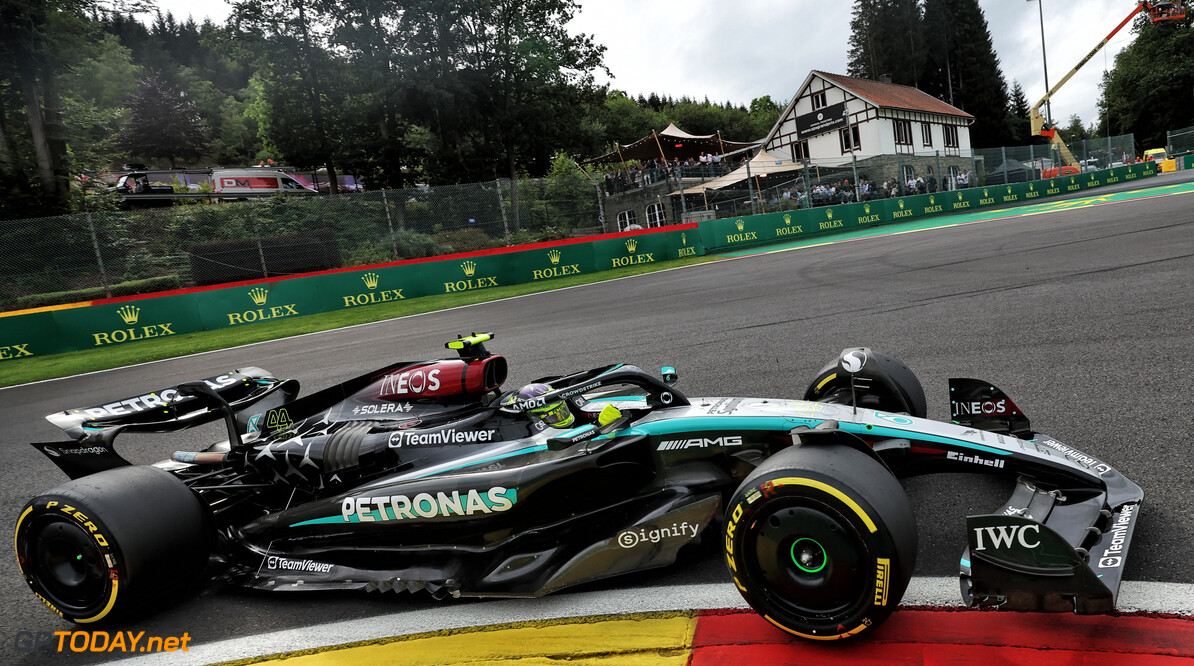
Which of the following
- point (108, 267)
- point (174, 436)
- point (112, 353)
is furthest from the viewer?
point (108, 267)

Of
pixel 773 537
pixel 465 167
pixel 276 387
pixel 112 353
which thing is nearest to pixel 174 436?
pixel 276 387

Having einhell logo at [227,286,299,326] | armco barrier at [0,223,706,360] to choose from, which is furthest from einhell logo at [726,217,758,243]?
einhell logo at [227,286,299,326]

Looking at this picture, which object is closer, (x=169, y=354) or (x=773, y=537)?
(x=773, y=537)

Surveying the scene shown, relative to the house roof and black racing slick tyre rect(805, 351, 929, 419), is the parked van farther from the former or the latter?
black racing slick tyre rect(805, 351, 929, 419)

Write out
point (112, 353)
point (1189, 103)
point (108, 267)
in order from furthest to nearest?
1. point (1189, 103)
2. point (108, 267)
3. point (112, 353)

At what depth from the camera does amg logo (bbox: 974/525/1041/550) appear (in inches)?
73.7

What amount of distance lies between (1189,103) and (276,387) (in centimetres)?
7486

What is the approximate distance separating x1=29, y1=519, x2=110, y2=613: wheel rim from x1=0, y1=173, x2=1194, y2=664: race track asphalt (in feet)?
0.55

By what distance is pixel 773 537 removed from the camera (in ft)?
7.03

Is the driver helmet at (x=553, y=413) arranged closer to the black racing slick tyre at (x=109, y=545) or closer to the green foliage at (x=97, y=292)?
the black racing slick tyre at (x=109, y=545)

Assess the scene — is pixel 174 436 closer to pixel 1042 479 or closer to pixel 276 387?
pixel 276 387

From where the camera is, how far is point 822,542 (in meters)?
2.08

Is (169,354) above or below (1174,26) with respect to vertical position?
below

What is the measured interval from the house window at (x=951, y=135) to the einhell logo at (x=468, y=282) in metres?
41.3
